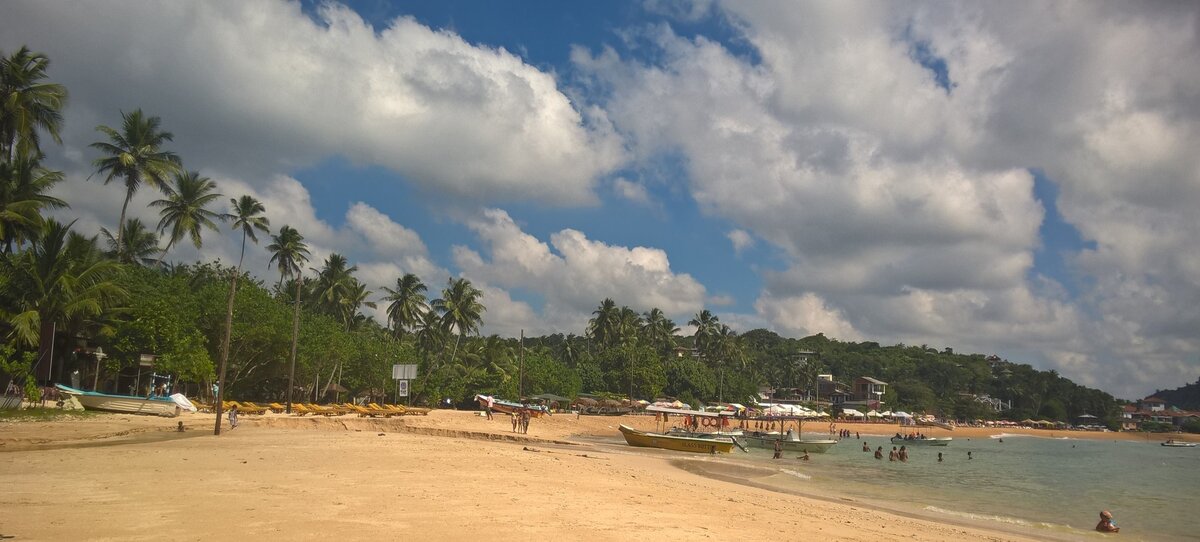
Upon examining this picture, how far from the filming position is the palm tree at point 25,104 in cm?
3266

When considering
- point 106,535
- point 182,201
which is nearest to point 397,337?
point 182,201

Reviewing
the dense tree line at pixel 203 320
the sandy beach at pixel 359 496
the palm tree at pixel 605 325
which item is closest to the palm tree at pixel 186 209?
the dense tree line at pixel 203 320

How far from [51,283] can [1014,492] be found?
44.4m

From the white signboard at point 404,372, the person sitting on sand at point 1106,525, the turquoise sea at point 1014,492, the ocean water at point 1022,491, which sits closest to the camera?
the person sitting on sand at point 1106,525

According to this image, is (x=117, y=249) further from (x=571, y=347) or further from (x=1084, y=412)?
(x=1084, y=412)

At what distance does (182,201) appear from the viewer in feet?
165

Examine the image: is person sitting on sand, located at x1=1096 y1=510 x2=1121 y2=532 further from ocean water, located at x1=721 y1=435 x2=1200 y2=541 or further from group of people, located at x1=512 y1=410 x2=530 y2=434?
group of people, located at x1=512 y1=410 x2=530 y2=434

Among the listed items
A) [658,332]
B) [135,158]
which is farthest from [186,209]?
[658,332]

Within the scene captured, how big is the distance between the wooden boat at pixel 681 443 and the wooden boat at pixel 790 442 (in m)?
8.09

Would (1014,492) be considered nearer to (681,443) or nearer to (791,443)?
(681,443)

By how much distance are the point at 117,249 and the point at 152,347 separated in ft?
51.8

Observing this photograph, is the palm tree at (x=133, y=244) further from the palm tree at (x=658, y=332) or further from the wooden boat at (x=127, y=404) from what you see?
the palm tree at (x=658, y=332)

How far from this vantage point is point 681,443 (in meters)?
38.6

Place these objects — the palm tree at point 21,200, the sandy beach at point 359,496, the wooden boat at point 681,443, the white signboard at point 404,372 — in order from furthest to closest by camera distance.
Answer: the white signboard at point 404,372 < the wooden boat at point 681,443 < the palm tree at point 21,200 < the sandy beach at point 359,496
